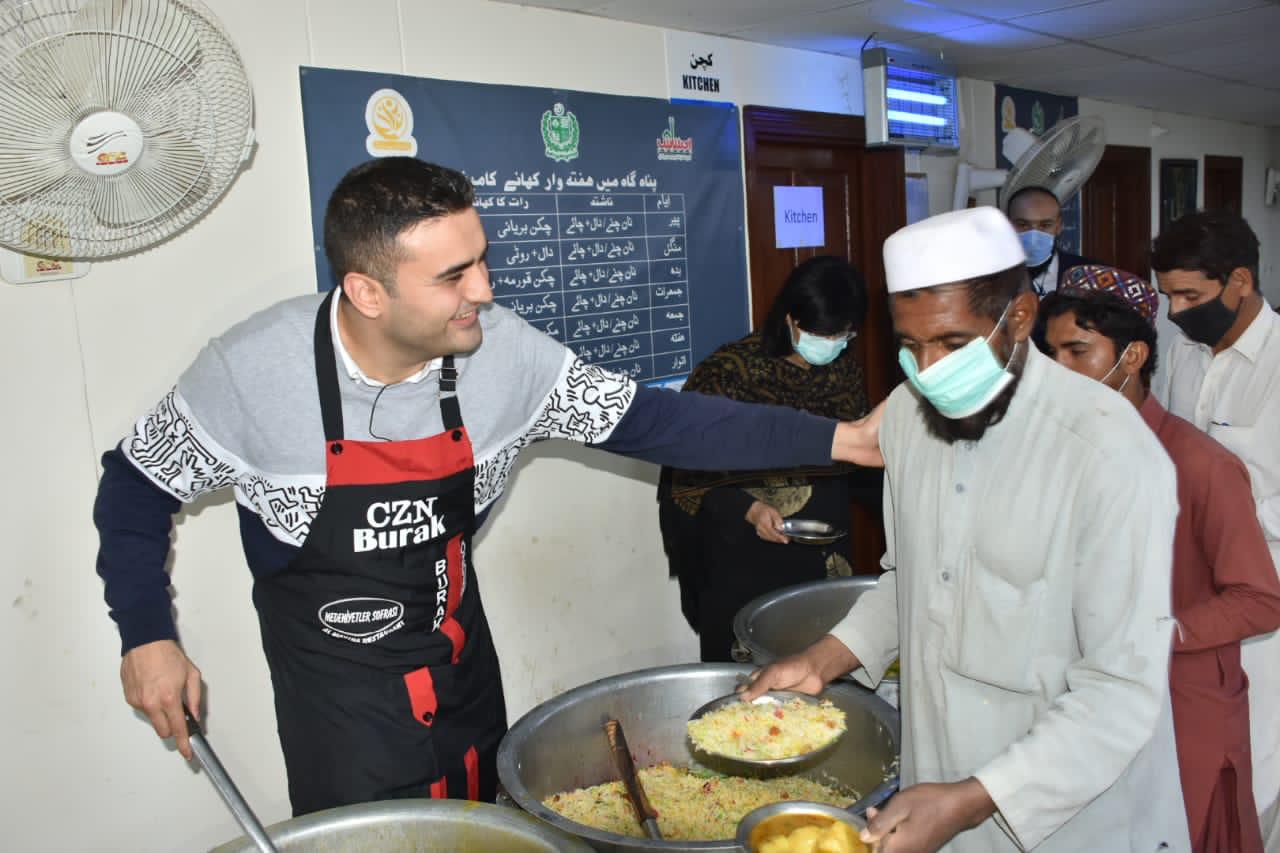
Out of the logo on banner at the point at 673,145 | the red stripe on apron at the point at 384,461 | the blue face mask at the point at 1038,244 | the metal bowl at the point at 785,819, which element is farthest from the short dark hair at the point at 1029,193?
the metal bowl at the point at 785,819

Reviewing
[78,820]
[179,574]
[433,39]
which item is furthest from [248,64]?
[78,820]

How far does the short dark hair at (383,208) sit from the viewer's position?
1767mm

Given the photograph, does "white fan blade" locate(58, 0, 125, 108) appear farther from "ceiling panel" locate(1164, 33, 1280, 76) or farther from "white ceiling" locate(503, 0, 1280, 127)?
"ceiling panel" locate(1164, 33, 1280, 76)

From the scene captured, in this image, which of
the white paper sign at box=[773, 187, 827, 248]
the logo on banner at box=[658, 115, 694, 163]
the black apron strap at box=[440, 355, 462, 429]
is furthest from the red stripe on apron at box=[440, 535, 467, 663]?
the white paper sign at box=[773, 187, 827, 248]

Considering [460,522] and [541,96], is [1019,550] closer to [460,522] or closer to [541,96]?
[460,522]

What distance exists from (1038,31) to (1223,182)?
5514 mm

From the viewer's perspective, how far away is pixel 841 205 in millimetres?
5062

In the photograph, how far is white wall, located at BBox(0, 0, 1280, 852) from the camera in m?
2.48

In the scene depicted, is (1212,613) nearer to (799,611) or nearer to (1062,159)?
(799,611)

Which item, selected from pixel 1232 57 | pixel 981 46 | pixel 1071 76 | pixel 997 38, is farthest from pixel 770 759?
pixel 1232 57

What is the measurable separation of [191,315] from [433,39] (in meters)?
1.14

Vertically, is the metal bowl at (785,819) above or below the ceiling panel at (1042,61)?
below

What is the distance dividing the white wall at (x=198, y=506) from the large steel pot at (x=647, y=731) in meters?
1.40

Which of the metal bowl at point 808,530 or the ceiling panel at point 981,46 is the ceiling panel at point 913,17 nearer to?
the ceiling panel at point 981,46
